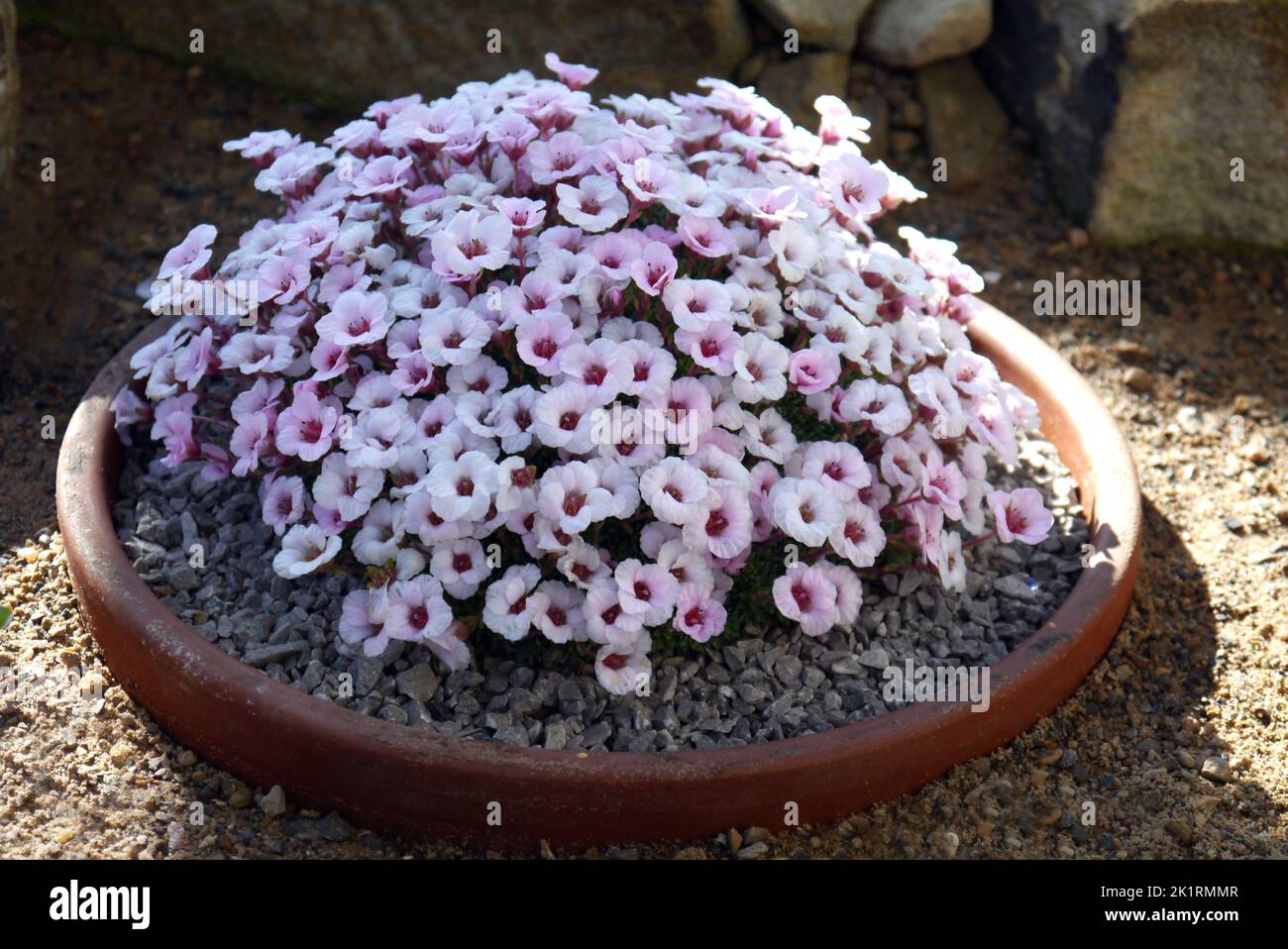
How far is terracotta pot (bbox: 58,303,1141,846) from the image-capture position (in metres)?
2.47

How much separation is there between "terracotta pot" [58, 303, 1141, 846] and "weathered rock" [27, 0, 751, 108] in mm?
2261

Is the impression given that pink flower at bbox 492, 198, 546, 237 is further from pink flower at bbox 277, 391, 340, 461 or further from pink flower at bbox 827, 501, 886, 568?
pink flower at bbox 827, 501, 886, 568

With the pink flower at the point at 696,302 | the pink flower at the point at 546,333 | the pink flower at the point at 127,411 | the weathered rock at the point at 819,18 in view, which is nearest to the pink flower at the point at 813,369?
the pink flower at the point at 696,302

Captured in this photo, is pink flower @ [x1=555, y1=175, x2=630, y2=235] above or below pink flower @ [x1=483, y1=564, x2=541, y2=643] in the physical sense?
above

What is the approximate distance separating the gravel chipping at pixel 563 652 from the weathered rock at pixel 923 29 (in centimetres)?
216

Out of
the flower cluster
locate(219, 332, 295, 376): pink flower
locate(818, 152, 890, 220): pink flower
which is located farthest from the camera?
locate(818, 152, 890, 220): pink flower

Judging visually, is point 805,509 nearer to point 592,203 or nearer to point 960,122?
point 592,203

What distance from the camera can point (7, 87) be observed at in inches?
147

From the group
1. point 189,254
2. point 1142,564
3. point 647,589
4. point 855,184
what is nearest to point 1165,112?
point 1142,564

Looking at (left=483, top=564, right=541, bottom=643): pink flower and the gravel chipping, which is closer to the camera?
(left=483, top=564, right=541, bottom=643): pink flower

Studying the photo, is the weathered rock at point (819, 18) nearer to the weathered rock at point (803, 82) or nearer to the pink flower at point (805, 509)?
the weathered rock at point (803, 82)

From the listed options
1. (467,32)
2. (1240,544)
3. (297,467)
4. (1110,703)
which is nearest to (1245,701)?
(1110,703)

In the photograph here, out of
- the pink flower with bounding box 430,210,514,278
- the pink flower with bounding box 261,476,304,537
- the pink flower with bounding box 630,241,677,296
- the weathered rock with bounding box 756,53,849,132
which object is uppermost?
the weathered rock with bounding box 756,53,849,132

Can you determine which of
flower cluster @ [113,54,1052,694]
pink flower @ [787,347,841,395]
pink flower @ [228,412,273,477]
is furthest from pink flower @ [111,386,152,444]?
pink flower @ [787,347,841,395]
